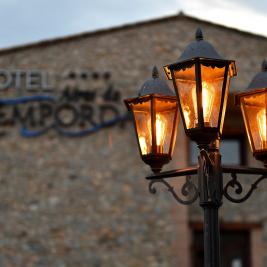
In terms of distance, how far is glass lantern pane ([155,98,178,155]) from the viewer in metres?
4.25

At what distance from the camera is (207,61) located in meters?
3.90

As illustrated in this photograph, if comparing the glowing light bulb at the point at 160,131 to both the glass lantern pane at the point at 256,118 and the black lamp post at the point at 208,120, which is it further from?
the glass lantern pane at the point at 256,118

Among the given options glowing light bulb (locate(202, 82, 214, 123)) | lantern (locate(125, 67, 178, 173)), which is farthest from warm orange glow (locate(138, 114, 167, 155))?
glowing light bulb (locate(202, 82, 214, 123))

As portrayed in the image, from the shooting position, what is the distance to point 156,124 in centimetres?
424

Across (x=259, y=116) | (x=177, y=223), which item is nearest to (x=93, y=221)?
(x=177, y=223)

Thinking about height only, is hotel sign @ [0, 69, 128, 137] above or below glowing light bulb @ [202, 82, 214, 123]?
above

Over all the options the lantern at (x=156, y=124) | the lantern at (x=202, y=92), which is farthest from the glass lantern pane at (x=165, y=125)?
the lantern at (x=202, y=92)

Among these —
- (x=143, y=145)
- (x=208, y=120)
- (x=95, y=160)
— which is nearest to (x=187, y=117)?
(x=208, y=120)

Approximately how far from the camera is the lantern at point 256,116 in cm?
412

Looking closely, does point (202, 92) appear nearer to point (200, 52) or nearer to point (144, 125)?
point (200, 52)

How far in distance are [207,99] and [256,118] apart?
Result: 0.47 m

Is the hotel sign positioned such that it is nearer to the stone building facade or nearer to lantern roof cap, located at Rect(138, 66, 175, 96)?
the stone building facade

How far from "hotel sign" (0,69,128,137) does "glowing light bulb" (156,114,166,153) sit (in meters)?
8.30

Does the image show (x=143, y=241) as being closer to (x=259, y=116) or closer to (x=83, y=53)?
(x=83, y=53)
